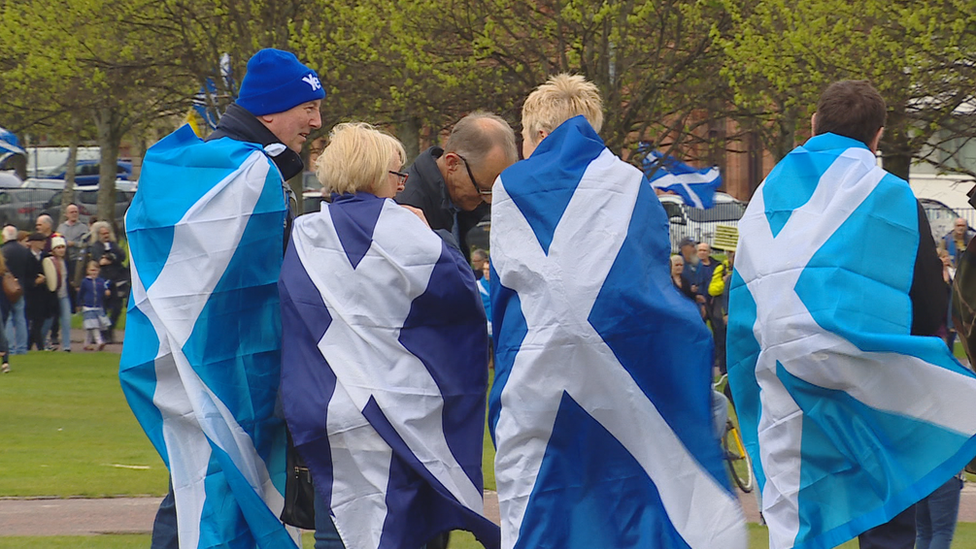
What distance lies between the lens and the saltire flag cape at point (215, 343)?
15.5 feet

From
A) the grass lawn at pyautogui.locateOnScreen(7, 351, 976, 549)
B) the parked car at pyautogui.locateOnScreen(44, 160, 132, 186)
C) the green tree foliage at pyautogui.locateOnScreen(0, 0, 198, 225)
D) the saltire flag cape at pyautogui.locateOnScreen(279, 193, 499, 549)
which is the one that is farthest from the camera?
the parked car at pyautogui.locateOnScreen(44, 160, 132, 186)

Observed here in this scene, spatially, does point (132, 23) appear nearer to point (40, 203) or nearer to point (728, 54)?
point (728, 54)

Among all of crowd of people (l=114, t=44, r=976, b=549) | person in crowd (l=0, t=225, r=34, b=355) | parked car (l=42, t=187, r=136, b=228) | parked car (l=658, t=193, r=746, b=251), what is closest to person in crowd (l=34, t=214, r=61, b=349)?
person in crowd (l=0, t=225, r=34, b=355)

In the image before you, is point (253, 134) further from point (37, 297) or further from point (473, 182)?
point (37, 297)

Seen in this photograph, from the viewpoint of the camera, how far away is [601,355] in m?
4.34

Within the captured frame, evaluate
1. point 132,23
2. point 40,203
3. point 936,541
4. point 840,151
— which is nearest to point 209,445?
point 840,151

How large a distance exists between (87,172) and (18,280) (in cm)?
3056

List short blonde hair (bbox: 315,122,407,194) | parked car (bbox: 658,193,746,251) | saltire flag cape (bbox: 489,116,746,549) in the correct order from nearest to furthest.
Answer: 1. saltire flag cape (bbox: 489,116,746,549)
2. short blonde hair (bbox: 315,122,407,194)
3. parked car (bbox: 658,193,746,251)

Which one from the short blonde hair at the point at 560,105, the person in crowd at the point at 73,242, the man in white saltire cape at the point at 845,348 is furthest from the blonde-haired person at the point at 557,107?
the person in crowd at the point at 73,242

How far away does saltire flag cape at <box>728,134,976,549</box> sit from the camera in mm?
4516

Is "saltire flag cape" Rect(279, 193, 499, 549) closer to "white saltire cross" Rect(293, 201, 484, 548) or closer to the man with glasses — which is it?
"white saltire cross" Rect(293, 201, 484, 548)

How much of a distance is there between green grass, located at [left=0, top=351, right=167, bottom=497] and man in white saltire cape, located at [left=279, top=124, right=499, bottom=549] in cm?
429

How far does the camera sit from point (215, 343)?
4.76m

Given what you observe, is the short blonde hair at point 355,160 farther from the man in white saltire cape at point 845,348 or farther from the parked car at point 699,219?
the parked car at point 699,219
